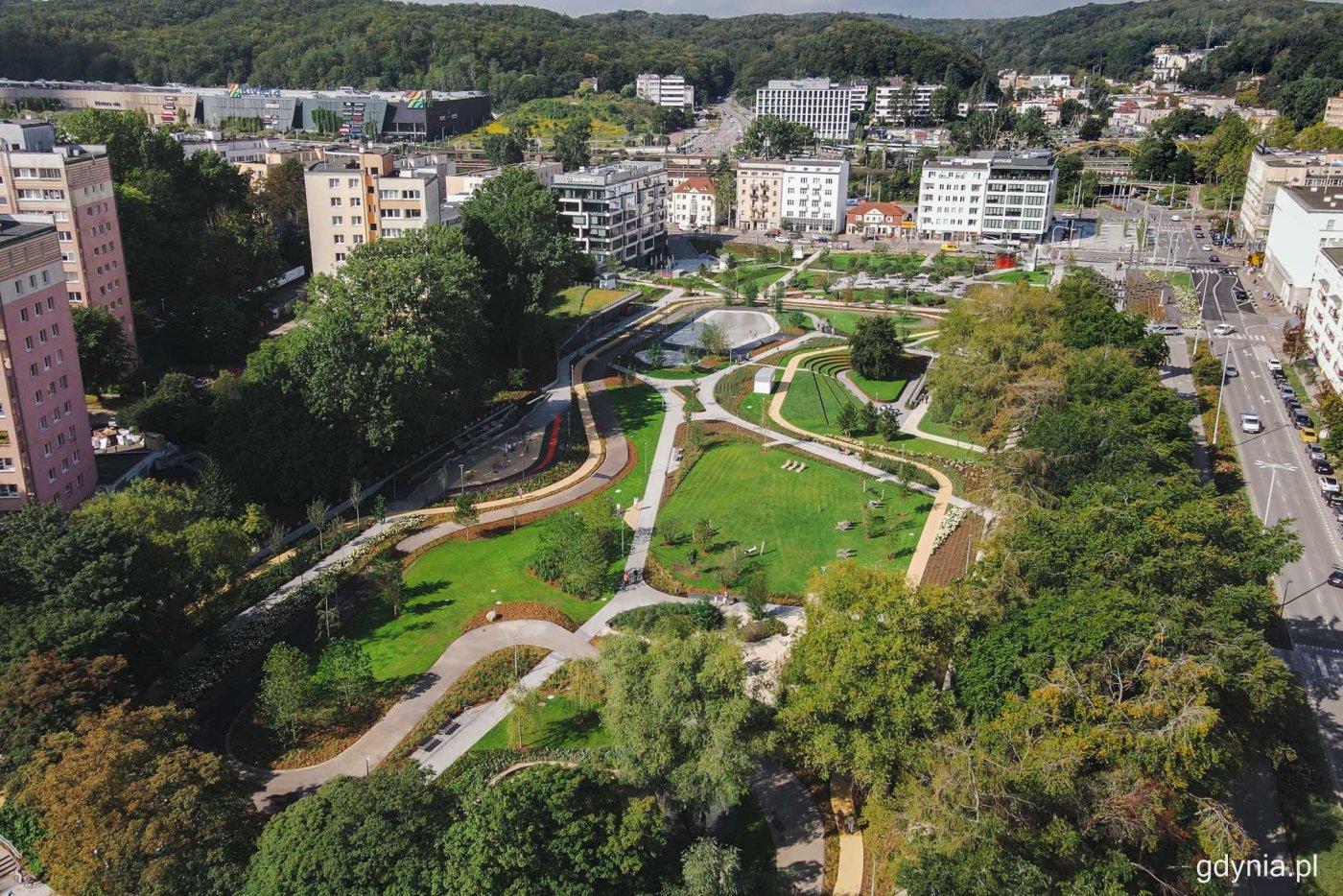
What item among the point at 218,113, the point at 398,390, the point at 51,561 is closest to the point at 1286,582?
the point at 398,390

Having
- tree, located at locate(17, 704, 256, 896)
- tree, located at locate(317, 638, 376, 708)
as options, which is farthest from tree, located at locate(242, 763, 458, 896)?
tree, located at locate(317, 638, 376, 708)

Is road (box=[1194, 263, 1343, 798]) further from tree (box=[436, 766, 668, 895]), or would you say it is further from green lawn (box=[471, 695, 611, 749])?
green lawn (box=[471, 695, 611, 749])

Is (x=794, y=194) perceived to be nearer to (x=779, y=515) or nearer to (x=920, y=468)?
(x=920, y=468)

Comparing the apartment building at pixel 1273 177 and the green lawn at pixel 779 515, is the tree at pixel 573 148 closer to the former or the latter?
the apartment building at pixel 1273 177

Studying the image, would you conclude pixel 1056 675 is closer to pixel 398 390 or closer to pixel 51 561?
pixel 51 561

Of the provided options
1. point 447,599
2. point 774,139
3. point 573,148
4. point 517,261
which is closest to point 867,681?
point 447,599
